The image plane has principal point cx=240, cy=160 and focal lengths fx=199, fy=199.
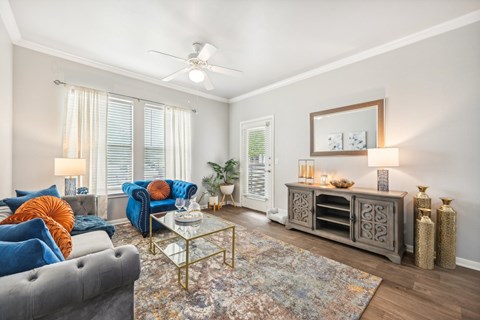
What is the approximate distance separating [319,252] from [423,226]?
47.6 inches

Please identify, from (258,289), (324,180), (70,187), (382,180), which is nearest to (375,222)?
(382,180)

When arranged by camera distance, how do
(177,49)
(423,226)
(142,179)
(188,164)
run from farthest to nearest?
(188,164) → (142,179) → (177,49) → (423,226)

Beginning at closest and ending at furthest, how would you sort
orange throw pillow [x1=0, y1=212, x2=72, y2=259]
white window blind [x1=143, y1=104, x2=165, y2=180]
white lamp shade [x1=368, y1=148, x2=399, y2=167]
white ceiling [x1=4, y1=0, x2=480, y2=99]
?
orange throw pillow [x1=0, y1=212, x2=72, y2=259] → white ceiling [x1=4, y1=0, x2=480, y2=99] → white lamp shade [x1=368, y1=148, x2=399, y2=167] → white window blind [x1=143, y1=104, x2=165, y2=180]

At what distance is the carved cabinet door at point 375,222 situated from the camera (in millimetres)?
2457

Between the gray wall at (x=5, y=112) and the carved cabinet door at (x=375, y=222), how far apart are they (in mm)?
4562

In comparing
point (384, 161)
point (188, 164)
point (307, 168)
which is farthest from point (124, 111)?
point (384, 161)

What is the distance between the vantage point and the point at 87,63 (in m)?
3.39

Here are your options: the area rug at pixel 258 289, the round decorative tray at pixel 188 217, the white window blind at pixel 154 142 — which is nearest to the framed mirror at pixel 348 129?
the area rug at pixel 258 289

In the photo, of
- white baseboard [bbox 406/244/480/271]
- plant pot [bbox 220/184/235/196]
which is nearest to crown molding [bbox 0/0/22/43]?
plant pot [bbox 220/184/235/196]

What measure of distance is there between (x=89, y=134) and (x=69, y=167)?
2.51 feet

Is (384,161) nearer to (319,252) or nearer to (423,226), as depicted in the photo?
(423,226)

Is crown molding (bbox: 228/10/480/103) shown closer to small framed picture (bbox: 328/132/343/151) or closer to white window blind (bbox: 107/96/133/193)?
small framed picture (bbox: 328/132/343/151)

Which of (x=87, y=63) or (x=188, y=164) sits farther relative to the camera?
(x=188, y=164)

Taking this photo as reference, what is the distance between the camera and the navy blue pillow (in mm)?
892
